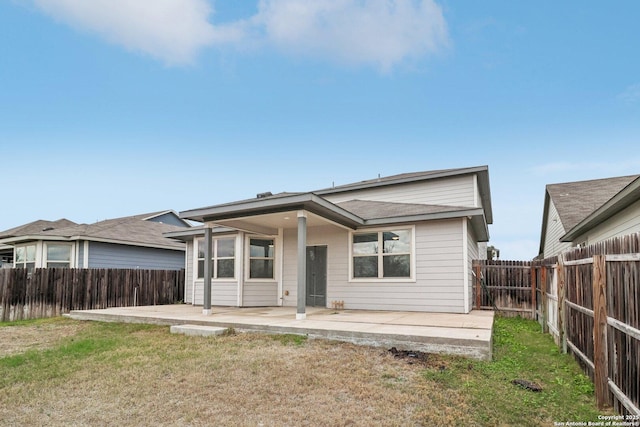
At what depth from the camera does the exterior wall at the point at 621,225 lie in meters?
7.30

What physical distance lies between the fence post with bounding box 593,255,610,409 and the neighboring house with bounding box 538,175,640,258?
9.48 feet

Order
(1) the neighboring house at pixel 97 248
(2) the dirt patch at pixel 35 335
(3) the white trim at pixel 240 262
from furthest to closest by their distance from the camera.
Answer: (1) the neighboring house at pixel 97 248 → (3) the white trim at pixel 240 262 → (2) the dirt patch at pixel 35 335

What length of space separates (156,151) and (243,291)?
8656mm

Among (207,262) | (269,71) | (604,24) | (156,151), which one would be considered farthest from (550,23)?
(156,151)

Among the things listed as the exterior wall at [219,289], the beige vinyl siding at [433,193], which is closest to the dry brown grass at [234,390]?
the exterior wall at [219,289]

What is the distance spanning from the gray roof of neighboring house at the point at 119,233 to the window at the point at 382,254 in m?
9.90

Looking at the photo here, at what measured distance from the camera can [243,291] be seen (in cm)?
1166

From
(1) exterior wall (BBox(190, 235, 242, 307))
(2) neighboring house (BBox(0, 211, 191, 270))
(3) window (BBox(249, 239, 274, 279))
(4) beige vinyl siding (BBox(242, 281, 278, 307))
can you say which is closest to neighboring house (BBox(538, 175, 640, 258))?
(3) window (BBox(249, 239, 274, 279))

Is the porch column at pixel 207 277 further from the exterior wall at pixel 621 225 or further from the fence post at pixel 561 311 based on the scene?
the exterior wall at pixel 621 225

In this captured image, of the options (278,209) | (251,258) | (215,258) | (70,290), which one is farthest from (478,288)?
(70,290)

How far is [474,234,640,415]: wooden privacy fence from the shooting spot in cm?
321

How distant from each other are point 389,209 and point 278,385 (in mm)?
7309

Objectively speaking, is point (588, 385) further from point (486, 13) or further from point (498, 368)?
point (486, 13)

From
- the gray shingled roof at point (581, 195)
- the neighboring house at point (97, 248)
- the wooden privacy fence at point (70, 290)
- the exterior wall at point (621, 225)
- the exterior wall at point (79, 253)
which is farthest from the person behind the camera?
the exterior wall at point (79, 253)
